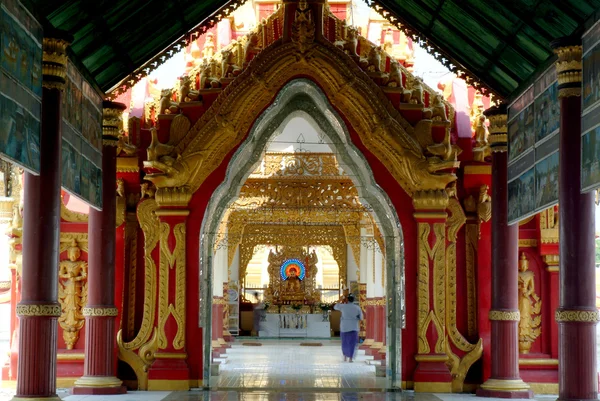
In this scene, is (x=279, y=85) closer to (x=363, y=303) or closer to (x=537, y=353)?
(x=537, y=353)

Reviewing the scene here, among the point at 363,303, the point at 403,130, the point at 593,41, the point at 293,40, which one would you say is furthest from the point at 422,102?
the point at 363,303

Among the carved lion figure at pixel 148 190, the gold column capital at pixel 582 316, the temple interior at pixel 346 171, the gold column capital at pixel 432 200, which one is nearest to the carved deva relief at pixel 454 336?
the temple interior at pixel 346 171

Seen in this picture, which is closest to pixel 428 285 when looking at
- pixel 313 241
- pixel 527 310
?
pixel 527 310

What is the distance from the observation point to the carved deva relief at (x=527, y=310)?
1566 centimetres

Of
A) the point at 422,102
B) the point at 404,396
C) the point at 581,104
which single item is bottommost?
the point at 404,396

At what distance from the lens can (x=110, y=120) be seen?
46.7 feet

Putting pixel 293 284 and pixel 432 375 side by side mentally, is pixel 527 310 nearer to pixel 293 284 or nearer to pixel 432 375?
pixel 432 375

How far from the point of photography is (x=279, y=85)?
48.8ft

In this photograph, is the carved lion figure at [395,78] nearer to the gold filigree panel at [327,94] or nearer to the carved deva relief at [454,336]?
the gold filigree panel at [327,94]

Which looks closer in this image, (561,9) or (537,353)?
(561,9)

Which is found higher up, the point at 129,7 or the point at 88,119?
the point at 129,7

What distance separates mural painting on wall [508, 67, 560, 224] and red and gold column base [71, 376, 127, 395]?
591 centimetres

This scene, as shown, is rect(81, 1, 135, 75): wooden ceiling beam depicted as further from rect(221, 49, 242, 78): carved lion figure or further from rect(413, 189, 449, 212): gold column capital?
rect(413, 189, 449, 212): gold column capital

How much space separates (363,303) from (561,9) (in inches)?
647
